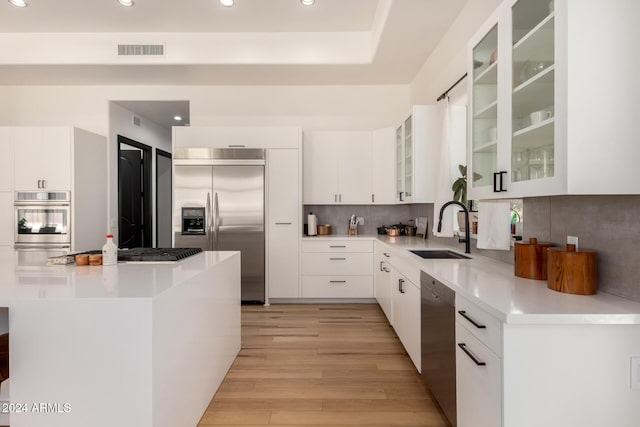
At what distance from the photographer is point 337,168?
15.4 ft

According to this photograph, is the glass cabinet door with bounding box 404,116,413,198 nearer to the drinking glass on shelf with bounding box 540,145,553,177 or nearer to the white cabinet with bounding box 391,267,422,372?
the white cabinet with bounding box 391,267,422,372

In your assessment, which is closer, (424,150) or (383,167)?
(424,150)

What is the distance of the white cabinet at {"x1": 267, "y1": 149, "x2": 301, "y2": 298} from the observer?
4402mm

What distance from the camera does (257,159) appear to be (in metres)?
4.32

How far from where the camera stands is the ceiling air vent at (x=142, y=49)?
404cm

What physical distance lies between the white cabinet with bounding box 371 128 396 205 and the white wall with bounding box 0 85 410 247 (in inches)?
17.1

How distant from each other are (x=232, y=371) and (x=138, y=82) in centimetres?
402

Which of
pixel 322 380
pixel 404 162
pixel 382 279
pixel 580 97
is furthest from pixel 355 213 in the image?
pixel 580 97

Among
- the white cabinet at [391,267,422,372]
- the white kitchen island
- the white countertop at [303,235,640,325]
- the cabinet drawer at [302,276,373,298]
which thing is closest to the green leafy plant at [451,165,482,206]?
the white cabinet at [391,267,422,372]

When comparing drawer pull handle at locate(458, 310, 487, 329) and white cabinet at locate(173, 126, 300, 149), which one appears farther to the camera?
white cabinet at locate(173, 126, 300, 149)

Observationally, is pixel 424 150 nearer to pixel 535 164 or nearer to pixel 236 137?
pixel 535 164

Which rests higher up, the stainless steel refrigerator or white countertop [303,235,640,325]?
the stainless steel refrigerator

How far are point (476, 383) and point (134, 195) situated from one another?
5945mm

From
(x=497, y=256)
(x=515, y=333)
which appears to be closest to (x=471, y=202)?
(x=497, y=256)
